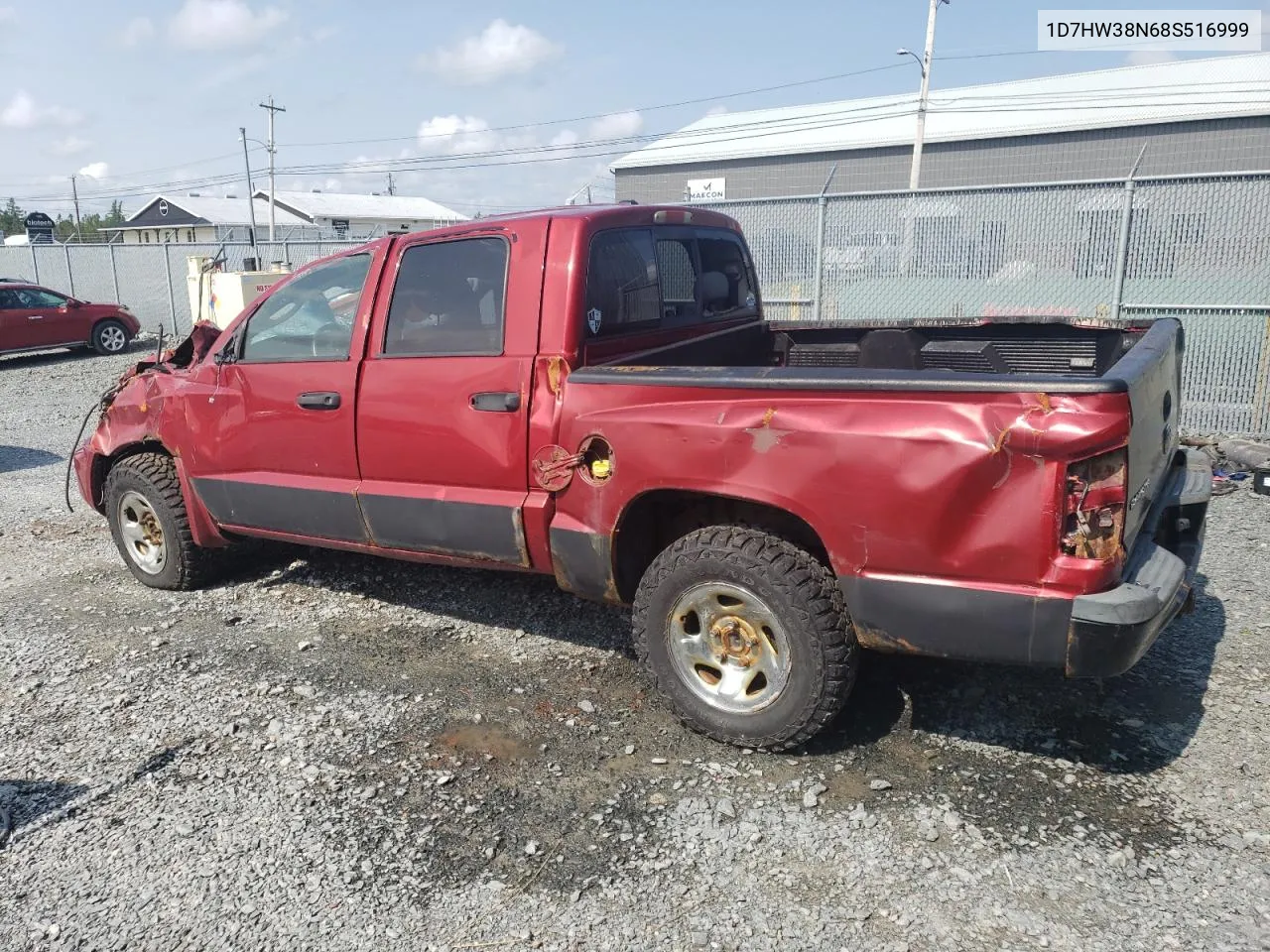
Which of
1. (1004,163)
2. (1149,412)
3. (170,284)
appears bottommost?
(1149,412)

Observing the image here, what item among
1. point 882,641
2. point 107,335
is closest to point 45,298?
point 107,335

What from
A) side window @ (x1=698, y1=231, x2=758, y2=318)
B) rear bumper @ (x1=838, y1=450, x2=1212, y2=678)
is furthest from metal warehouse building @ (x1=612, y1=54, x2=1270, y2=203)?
rear bumper @ (x1=838, y1=450, x2=1212, y2=678)

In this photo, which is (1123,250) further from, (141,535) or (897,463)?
(141,535)

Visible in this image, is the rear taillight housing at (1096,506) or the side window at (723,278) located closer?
the rear taillight housing at (1096,506)

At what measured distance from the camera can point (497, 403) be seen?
12.4 ft

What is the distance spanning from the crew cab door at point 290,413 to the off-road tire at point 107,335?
15.6 meters

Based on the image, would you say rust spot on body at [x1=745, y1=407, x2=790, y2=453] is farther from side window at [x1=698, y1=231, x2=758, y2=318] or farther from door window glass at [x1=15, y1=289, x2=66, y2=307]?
door window glass at [x1=15, y1=289, x2=66, y2=307]

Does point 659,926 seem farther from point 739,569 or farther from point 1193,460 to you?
point 1193,460

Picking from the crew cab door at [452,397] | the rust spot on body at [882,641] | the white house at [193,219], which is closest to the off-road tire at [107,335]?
the crew cab door at [452,397]

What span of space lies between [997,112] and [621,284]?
34912 mm

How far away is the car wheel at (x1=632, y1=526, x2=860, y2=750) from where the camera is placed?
10.6 feet

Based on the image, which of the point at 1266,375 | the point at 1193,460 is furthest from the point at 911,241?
the point at 1193,460

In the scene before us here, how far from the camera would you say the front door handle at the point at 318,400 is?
4.30m

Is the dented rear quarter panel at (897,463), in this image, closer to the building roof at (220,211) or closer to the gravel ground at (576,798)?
the gravel ground at (576,798)
